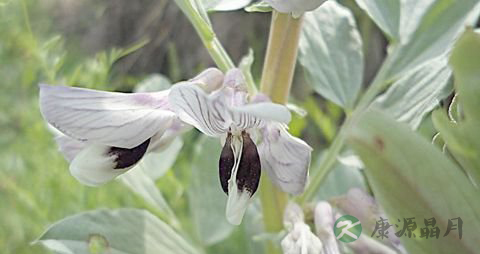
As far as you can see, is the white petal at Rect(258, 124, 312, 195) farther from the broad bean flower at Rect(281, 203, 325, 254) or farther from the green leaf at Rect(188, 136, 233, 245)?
the green leaf at Rect(188, 136, 233, 245)

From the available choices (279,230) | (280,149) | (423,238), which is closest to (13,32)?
(279,230)

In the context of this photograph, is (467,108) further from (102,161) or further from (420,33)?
(420,33)

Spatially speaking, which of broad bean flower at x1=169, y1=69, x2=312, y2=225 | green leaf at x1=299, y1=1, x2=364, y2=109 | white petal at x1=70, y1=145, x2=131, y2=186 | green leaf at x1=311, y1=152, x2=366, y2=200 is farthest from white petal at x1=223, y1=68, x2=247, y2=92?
green leaf at x1=311, y1=152, x2=366, y2=200

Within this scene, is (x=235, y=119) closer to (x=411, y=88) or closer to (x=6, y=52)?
(x=411, y=88)

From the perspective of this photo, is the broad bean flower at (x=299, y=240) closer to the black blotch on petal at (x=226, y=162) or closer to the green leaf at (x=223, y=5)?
the black blotch on petal at (x=226, y=162)

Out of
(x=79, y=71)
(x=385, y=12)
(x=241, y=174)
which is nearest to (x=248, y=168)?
(x=241, y=174)

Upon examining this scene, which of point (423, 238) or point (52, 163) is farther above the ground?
point (423, 238)
